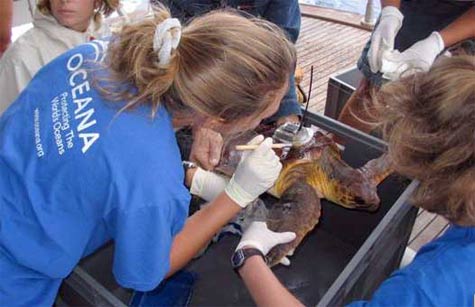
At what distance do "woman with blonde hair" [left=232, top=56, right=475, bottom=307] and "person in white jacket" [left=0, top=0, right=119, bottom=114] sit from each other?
1.02 m

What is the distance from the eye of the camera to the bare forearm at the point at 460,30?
5.04 ft

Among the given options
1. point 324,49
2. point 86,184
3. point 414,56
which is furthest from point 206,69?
point 324,49

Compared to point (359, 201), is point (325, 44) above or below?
below

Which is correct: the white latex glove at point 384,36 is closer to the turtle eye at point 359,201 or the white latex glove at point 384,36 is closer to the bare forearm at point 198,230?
the turtle eye at point 359,201

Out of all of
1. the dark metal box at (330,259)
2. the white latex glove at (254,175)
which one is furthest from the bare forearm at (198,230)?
the dark metal box at (330,259)

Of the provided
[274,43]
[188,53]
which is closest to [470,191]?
[274,43]

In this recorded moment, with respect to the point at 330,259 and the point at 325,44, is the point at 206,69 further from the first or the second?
the point at 325,44

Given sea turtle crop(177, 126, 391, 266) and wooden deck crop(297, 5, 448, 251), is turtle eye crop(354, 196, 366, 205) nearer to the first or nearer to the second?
sea turtle crop(177, 126, 391, 266)

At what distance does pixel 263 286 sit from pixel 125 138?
1.29ft

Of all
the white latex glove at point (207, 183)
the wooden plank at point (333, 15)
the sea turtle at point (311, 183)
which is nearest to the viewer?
the sea turtle at point (311, 183)

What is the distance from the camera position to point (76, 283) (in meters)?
0.86

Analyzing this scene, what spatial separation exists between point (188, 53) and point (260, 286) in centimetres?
47

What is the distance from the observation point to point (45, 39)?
1450 mm

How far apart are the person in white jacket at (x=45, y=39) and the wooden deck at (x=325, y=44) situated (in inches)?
50.4
